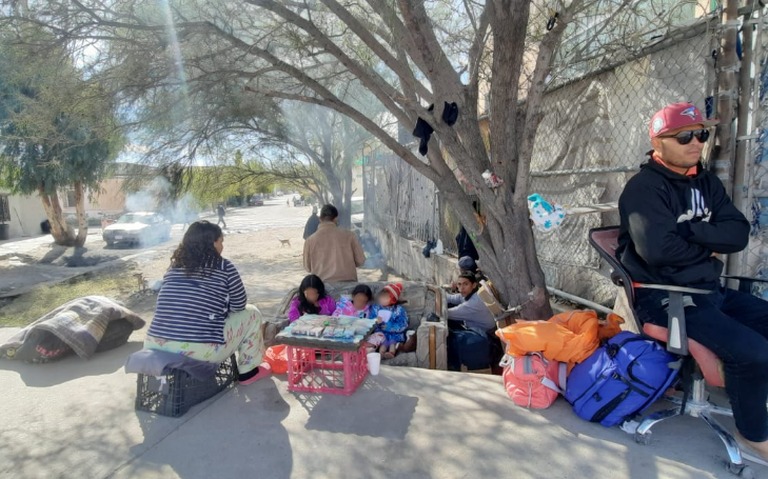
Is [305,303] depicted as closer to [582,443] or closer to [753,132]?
[582,443]

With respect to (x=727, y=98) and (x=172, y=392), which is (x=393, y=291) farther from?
(x=727, y=98)

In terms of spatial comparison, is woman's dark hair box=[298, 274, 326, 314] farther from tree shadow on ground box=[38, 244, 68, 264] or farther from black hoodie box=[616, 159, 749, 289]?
tree shadow on ground box=[38, 244, 68, 264]

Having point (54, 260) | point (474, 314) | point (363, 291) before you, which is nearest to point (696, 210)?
point (474, 314)

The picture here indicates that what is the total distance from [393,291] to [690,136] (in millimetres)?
3237

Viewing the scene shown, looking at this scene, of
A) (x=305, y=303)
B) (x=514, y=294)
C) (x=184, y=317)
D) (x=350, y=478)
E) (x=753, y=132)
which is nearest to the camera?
(x=350, y=478)

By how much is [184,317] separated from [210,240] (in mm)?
588

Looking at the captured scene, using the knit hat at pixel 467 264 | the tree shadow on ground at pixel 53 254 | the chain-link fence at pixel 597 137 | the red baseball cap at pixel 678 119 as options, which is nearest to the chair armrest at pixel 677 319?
the red baseball cap at pixel 678 119

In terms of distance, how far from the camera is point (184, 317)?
11.2 feet

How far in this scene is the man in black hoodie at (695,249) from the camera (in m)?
2.41

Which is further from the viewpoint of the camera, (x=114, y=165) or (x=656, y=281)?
(x=114, y=165)

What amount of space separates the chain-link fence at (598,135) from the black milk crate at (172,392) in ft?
10.7

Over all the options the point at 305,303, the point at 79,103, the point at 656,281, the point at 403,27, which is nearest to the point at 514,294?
the point at 656,281

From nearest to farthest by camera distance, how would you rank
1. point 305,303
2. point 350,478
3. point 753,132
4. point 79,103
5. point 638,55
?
1. point 350,478
2. point 753,132
3. point 638,55
4. point 305,303
5. point 79,103

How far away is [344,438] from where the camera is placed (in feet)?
9.65
